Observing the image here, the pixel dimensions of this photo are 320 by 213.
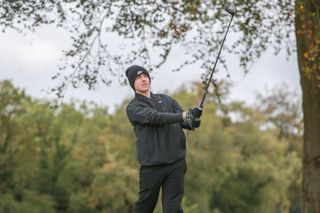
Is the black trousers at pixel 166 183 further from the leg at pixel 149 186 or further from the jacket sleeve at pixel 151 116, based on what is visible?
the jacket sleeve at pixel 151 116

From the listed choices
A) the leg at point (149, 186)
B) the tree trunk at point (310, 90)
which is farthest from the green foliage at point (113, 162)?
the leg at point (149, 186)

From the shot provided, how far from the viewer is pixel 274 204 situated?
58.2 metres

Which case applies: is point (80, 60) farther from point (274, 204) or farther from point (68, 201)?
point (274, 204)

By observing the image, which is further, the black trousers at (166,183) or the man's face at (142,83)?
the man's face at (142,83)

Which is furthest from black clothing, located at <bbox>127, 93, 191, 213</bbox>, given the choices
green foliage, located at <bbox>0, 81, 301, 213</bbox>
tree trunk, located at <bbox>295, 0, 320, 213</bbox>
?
green foliage, located at <bbox>0, 81, 301, 213</bbox>

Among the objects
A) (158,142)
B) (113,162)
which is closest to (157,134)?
(158,142)

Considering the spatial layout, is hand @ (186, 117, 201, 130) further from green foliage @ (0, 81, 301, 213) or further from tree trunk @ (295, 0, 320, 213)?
green foliage @ (0, 81, 301, 213)

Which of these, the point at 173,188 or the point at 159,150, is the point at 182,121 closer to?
the point at 159,150

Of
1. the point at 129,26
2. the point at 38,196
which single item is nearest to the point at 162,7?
the point at 129,26

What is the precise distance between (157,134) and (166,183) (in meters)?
0.48

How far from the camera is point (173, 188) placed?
6.93m

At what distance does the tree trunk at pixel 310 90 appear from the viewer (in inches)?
462

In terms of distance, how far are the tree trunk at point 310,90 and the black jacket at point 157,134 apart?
17.2 feet

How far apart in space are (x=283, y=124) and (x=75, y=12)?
49467 mm
